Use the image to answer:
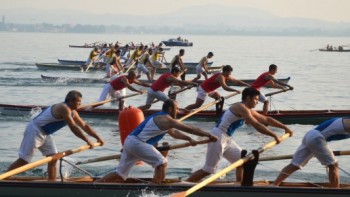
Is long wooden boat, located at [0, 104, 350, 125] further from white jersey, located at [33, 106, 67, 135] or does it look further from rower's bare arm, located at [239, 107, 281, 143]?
rower's bare arm, located at [239, 107, 281, 143]

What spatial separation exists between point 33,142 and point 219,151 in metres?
3.77

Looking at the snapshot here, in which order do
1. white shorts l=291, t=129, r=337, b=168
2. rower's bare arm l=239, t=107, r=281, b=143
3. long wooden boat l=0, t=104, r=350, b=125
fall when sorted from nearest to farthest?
white shorts l=291, t=129, r=337, b=168 < rower's bare arm l=239, t=107, r=281, b=143 < long wooden boat l=0, t=104, r=350, b=125

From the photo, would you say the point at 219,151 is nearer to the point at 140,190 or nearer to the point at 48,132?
the point at 140,190

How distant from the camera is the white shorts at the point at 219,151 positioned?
15.4 meters

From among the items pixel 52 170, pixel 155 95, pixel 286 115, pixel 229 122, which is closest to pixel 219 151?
pixel 229 122

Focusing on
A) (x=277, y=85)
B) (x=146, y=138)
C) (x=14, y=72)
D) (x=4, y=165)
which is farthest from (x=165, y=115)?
(x=14, y=72)

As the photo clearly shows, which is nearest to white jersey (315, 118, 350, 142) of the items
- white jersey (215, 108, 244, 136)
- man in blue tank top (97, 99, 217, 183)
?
white jersey (215, 108, 244, 136)

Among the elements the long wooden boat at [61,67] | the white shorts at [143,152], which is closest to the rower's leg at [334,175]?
the white shorts at [143,152]

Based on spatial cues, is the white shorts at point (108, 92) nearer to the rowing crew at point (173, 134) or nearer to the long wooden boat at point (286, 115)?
the long wooden boat at point (286, 115)

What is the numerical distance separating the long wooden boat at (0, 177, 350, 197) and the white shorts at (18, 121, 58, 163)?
2.73ft

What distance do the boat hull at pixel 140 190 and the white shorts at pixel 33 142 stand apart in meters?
0.96

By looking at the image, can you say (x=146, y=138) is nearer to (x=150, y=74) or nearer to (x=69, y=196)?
(x=69, y=196)

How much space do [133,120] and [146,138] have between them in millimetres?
4882

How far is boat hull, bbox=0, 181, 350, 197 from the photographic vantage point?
1406 centimetres
